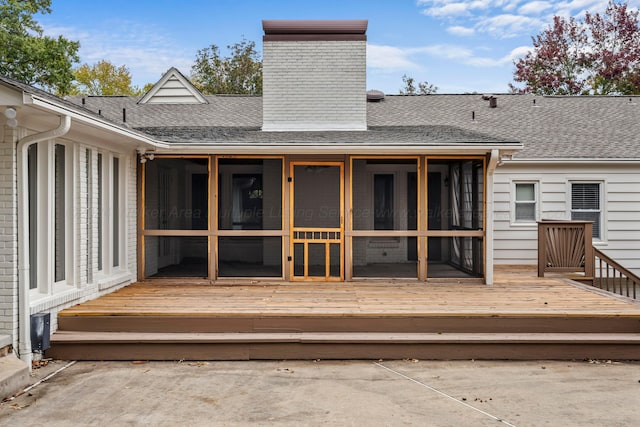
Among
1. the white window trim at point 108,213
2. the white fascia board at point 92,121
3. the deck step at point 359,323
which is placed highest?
the white fascia board at point 92,121

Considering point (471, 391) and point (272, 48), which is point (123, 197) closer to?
point (272, 48)

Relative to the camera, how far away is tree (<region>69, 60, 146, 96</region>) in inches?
1195

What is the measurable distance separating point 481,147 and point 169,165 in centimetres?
498

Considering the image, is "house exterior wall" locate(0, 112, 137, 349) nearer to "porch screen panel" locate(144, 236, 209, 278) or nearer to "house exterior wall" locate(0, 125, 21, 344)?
"house exterior wall" locate(0, 125, 21, 344)

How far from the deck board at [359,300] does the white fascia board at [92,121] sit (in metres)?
2.14

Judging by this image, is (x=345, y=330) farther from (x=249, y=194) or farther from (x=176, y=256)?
(x=176, y=256)

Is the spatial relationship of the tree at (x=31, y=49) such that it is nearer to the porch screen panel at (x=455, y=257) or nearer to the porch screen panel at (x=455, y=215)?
the porch screen panel at (x=455, y=215)

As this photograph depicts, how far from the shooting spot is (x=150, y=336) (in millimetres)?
6008

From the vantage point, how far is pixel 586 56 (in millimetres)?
24906

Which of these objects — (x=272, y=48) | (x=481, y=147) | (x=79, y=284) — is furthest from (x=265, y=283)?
(x=272, y=48)

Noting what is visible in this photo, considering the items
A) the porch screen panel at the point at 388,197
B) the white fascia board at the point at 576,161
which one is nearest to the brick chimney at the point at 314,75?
the porch screen panel at the point at 388,197

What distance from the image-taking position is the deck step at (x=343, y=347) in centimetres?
592

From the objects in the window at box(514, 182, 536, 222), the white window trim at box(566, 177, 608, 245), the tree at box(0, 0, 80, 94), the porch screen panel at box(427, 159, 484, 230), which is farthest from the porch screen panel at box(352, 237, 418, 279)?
the tree at box(0, 0, 80, 94)

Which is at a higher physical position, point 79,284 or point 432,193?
point 432,193
